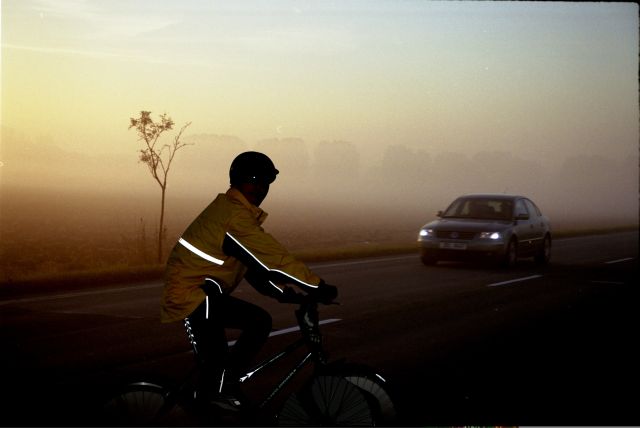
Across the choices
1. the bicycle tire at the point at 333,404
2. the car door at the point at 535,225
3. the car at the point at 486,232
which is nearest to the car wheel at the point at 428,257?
the car at the point at 486,232

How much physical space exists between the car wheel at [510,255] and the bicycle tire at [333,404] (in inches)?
590

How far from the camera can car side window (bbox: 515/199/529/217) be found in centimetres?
2051

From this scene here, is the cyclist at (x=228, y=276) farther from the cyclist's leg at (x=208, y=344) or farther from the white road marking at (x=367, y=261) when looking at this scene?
the white road marking at (x=367, y=261)

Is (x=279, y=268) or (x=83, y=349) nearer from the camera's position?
(x=279, y=268)

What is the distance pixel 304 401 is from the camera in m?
4.71

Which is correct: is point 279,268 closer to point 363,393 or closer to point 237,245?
point 237,245

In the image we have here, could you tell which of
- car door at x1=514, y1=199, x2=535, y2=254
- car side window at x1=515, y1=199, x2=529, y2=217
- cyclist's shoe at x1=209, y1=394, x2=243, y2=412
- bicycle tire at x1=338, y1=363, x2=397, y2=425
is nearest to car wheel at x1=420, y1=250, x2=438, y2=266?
car door at x1=514, y1=199, x2=535, y2=254

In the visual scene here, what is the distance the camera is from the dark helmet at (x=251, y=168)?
182 inches

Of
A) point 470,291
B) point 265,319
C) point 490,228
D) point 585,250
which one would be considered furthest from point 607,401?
point 585,250

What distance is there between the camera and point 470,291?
14.7 m

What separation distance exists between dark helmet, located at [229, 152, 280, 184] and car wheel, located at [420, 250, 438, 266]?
49.9 ft

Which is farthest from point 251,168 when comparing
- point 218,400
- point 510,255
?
point 510,255

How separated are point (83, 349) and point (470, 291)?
773 cm

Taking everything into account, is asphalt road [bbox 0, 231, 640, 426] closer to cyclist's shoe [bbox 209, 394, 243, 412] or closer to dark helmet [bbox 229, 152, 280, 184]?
cyclist's shoe [bbox 209, 394, 243, 412]
